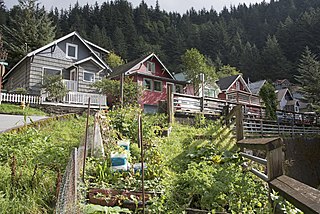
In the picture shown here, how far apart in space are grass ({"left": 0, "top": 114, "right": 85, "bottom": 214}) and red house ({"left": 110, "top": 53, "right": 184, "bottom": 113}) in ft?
53.1

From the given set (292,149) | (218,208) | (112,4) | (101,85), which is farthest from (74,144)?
(112,4)

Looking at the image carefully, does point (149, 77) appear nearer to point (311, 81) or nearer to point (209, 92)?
point (209, 92)

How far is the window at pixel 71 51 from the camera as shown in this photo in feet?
67.9

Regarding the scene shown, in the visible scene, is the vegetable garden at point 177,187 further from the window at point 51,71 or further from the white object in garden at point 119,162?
the window at point 51,71

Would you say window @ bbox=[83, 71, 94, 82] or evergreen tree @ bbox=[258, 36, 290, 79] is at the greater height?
evergreen tree @ bbox=[258, 36, 290, 79]

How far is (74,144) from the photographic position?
516cm

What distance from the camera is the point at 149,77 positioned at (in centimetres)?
2234

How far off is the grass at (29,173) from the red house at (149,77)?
16179 mm

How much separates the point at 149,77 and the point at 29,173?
1940 centimetres

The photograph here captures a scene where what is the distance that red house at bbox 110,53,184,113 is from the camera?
21.5m

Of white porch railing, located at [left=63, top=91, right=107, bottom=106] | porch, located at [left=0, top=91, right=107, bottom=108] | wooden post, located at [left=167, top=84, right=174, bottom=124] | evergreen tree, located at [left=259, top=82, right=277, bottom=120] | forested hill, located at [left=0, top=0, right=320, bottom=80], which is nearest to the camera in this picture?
wooden post, located at [left=167, top=84, right=174, bottom=124]

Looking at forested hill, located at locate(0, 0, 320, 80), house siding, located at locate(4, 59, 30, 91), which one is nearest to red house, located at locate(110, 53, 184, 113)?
house siding, located at locate(4, 59, 30, 91)

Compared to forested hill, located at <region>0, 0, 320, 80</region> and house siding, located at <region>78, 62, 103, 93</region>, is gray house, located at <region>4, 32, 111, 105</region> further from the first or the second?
forested hill, located at <region>0, 0, 320, 80</region>

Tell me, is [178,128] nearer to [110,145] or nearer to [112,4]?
[110,145]
